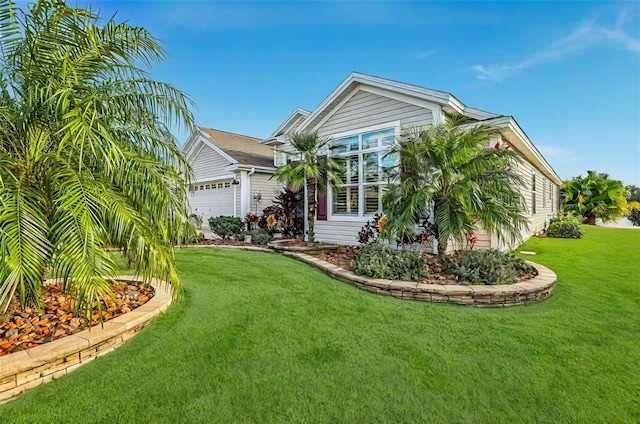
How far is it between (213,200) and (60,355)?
39.5 feet

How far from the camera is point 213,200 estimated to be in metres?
14.2

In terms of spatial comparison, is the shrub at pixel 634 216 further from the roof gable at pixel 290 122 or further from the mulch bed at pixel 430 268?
the roof gable at pixel 290 122

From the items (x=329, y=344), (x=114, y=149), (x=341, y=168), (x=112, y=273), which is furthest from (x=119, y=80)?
(x=341, y=168)

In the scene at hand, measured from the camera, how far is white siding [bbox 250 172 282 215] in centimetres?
1274

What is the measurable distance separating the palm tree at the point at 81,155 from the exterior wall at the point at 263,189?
841 cm

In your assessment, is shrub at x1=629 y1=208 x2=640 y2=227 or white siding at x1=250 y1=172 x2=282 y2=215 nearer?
white siding at x1=250 y1=172 x2=282 y2=215

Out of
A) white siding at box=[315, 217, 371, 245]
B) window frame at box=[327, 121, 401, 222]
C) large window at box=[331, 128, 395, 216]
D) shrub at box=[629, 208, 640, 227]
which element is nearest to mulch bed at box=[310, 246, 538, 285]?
white siding at box=[315, 217, 371, 245]

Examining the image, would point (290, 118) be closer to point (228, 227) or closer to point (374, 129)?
point (228, 227)

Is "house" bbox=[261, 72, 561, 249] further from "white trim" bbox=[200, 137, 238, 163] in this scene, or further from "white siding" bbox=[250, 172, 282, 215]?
"white trim" bbox=[200, 137, 238, 163]

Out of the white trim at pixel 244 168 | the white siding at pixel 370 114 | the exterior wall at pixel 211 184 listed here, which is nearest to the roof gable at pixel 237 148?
the white trim at pixel 244 168

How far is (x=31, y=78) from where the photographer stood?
3080 millimetres

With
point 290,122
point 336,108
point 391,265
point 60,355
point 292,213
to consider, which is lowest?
point 60,355

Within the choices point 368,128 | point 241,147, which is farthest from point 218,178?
point 368,128

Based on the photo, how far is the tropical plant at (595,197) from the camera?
2022 cm
